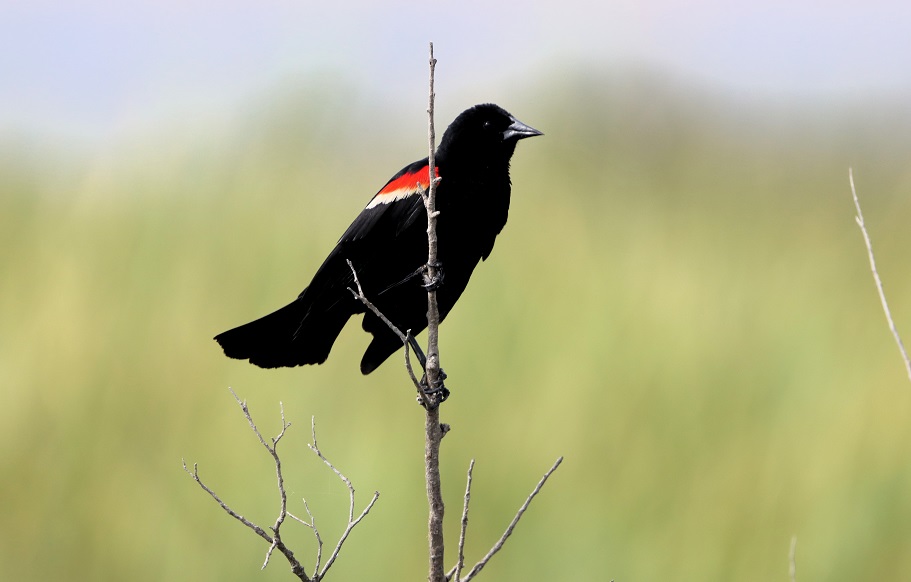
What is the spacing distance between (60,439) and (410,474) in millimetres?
1913

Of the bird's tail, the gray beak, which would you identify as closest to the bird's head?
the gray beak

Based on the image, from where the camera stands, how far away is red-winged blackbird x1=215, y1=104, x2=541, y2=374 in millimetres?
2549

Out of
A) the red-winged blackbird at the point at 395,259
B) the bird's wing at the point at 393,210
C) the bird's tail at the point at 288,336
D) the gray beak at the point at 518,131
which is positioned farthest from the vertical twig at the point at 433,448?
the gray beak at the point at 518,131

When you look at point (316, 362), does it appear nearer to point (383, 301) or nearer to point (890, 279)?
point (383, 301)

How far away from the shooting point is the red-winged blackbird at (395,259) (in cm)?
255

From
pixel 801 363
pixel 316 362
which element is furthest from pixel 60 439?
pixel 801 363

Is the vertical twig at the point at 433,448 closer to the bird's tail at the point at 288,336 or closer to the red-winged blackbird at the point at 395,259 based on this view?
the red-winged blackbird at the point at 395,259

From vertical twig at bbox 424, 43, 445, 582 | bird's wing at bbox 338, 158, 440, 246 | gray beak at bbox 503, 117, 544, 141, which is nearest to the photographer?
vertical twig at bbox 424, 43, 445, 582

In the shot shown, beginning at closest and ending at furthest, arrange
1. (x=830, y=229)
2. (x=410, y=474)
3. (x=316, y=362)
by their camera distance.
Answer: (x=316, y=362), (x=410, y=474), (x=830, y=229)

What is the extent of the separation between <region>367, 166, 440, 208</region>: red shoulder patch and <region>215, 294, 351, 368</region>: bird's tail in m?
0.36

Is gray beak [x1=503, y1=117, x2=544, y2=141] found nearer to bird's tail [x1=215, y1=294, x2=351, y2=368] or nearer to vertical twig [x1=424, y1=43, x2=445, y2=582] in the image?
bird's tail [x1=215, y1=294, x2=351, y2=368]

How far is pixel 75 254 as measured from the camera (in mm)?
5184

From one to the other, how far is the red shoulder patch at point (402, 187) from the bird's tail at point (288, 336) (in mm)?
365

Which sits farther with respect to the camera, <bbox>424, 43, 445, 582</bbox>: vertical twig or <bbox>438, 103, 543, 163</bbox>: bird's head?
<bbox>438, 103, 543, 163</bbox>: bird's head
